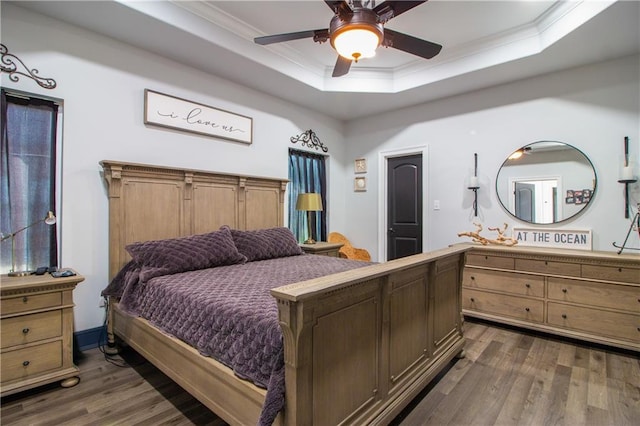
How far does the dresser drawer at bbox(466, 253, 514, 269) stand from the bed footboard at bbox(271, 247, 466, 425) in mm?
1232

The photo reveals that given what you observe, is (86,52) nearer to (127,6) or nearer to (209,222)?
(127,6)

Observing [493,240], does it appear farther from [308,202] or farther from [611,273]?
[308,202]

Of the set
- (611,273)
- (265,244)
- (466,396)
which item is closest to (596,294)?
(611,273)

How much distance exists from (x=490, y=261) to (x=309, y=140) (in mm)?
2795

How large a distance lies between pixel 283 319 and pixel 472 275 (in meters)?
2.86

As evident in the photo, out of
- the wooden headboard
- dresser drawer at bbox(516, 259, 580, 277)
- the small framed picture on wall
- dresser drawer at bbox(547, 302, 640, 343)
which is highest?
the small framed picture on wall

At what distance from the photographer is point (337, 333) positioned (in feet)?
4.62

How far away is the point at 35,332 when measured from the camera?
2039 mm

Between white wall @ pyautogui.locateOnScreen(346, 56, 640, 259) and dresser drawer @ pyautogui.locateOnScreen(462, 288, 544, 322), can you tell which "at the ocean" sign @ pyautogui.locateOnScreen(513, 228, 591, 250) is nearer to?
white wall @ pyautogui.locateOnScreen(346, 56, 640, 259)

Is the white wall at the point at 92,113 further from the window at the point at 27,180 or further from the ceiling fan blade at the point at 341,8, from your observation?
the ceiling fan blade at the point at 341,8

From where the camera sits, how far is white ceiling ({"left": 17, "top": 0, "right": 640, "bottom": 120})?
8.27 ft

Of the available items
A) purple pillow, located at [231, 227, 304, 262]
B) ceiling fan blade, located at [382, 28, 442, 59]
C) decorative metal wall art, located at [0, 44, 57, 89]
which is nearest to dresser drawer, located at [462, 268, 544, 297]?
purple pillow, located at [231, 227, 304, 262]

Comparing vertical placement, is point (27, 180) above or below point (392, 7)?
below

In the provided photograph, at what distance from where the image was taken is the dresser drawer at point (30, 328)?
1944mm
